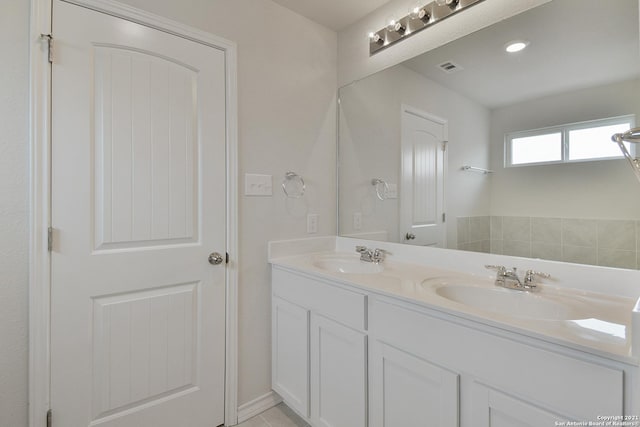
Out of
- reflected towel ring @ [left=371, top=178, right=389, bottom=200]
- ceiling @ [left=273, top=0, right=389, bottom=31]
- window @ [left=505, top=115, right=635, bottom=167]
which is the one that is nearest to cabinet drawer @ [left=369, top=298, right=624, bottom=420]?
window @ [left=505, top=115, right=635, bottom=167]

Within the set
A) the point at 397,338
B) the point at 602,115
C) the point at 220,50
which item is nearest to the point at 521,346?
the point at 397,338

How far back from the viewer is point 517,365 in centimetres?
81

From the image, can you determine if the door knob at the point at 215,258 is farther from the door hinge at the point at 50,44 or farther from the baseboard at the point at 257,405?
the door hinge at the point at 50,44

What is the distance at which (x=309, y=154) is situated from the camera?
1.94m

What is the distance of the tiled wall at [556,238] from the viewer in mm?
1054

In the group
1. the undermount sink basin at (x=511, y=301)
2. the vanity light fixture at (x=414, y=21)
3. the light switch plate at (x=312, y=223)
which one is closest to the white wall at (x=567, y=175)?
the undermount sink basin at (x=511, y=301)


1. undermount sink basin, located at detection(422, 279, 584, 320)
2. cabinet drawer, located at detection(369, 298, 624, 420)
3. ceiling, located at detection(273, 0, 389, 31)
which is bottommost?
cabinet drawer, located at detection(369, 298, 624, 420)

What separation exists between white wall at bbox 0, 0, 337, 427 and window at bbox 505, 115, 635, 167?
3.61 ft

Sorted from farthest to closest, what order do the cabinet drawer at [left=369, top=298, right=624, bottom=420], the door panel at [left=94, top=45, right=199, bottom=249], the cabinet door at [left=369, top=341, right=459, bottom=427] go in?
the door panel at [left=94, top=45, right=199, bottom=249], the cabinet door at [left=369, top=341, right=459, bottom=427], the cabinet drawer at [left=369, top=298, right=624, bottom=420]

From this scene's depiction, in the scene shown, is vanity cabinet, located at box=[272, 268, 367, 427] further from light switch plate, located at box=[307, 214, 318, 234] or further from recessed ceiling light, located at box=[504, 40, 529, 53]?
recessed ceiling light, located at box=[504, 40, 529, 53]

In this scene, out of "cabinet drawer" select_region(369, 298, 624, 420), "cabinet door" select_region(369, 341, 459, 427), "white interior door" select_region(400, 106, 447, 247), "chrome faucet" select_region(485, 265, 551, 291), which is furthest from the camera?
"white interior door" select_region(400, 106, 447, 247)

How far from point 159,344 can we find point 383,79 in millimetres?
1888

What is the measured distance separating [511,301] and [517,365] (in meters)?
0.42

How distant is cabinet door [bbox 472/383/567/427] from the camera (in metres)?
0.78
